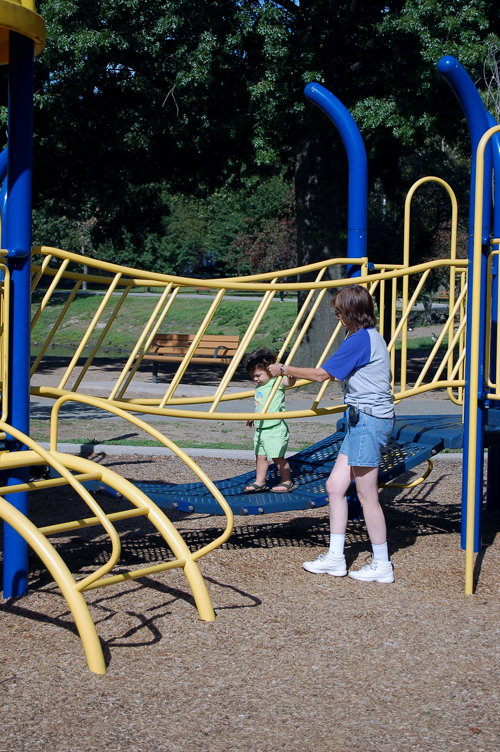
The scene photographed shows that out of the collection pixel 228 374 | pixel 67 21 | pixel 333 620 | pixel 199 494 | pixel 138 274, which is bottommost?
pixel 333 620

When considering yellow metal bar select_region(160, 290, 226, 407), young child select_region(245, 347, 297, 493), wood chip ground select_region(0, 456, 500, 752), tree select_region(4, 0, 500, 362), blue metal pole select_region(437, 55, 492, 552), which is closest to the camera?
wood chip ground select_region(0, 456, 500, 752)

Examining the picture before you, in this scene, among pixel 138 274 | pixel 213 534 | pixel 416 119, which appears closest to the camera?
pixel 138 274

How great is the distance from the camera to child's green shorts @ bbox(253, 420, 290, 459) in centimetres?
478

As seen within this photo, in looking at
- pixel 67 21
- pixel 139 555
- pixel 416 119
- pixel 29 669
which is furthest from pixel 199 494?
pixel 67 21

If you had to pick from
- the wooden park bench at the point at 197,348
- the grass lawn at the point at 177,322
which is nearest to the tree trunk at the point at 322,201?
the wooden park bench at the point at 197,348

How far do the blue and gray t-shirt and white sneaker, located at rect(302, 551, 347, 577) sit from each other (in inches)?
31.9

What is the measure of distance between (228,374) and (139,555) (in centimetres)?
118

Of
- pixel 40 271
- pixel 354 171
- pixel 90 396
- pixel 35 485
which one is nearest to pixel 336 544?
pixel 90 396

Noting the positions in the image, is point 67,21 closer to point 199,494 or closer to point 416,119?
point 416,119

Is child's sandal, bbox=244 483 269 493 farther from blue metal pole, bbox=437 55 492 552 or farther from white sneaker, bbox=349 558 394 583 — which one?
blue metal pole, bbox=437 55 492 552

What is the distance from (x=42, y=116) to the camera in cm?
1298

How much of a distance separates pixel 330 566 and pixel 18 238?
232 centimetres

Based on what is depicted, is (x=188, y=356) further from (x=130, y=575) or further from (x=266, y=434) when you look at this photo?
(x=130, y=575)

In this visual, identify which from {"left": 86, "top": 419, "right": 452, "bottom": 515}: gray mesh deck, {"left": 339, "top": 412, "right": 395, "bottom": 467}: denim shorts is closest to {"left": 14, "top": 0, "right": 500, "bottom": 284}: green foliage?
{"left": 86, "top": 419, "right": 452, "bottom": 515}: gray mesh deck
